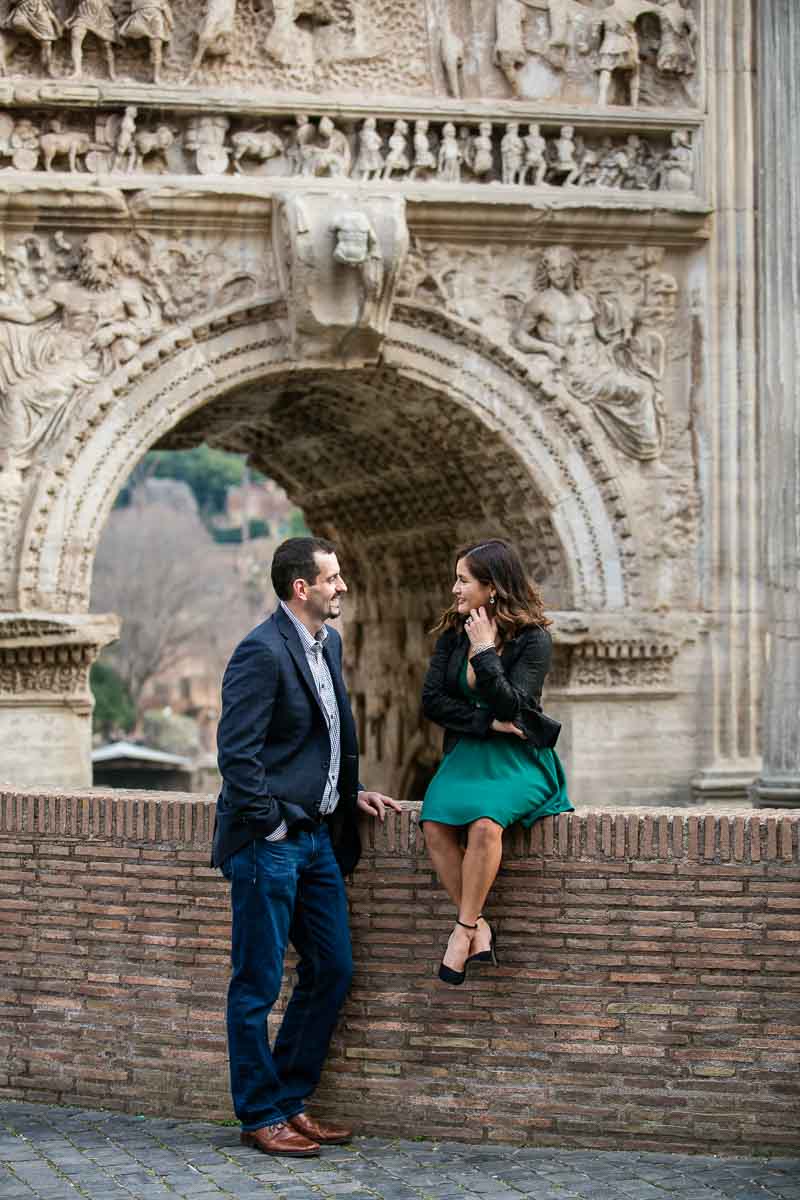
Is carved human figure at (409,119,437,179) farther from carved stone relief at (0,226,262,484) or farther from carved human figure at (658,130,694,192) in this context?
carved human figure at (658,130,694,192)

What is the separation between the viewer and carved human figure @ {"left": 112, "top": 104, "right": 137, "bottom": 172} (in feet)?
43.4

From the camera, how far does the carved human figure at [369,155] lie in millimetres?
13609

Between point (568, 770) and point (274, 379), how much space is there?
3.45 meters

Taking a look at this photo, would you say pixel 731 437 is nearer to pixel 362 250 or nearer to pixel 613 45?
pixel 613 45

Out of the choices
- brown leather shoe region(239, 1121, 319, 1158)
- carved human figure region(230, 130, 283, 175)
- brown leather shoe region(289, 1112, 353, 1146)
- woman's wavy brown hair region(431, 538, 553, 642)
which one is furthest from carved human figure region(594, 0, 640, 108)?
brown leather shoe region(239, 1121, 319, 1158)

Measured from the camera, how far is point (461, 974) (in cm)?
693

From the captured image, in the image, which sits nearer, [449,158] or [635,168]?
[449,158]

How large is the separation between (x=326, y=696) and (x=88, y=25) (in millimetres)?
7555

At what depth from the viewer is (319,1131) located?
7.05 meters

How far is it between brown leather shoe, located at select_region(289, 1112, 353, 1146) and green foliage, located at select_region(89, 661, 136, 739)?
37.7m

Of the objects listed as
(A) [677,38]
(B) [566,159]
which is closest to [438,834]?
(B) [566,159]

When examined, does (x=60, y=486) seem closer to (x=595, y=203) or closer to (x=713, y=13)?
(x=595, y=203)

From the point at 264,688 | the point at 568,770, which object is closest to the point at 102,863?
the point at 264,688

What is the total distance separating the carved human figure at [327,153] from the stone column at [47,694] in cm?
336
